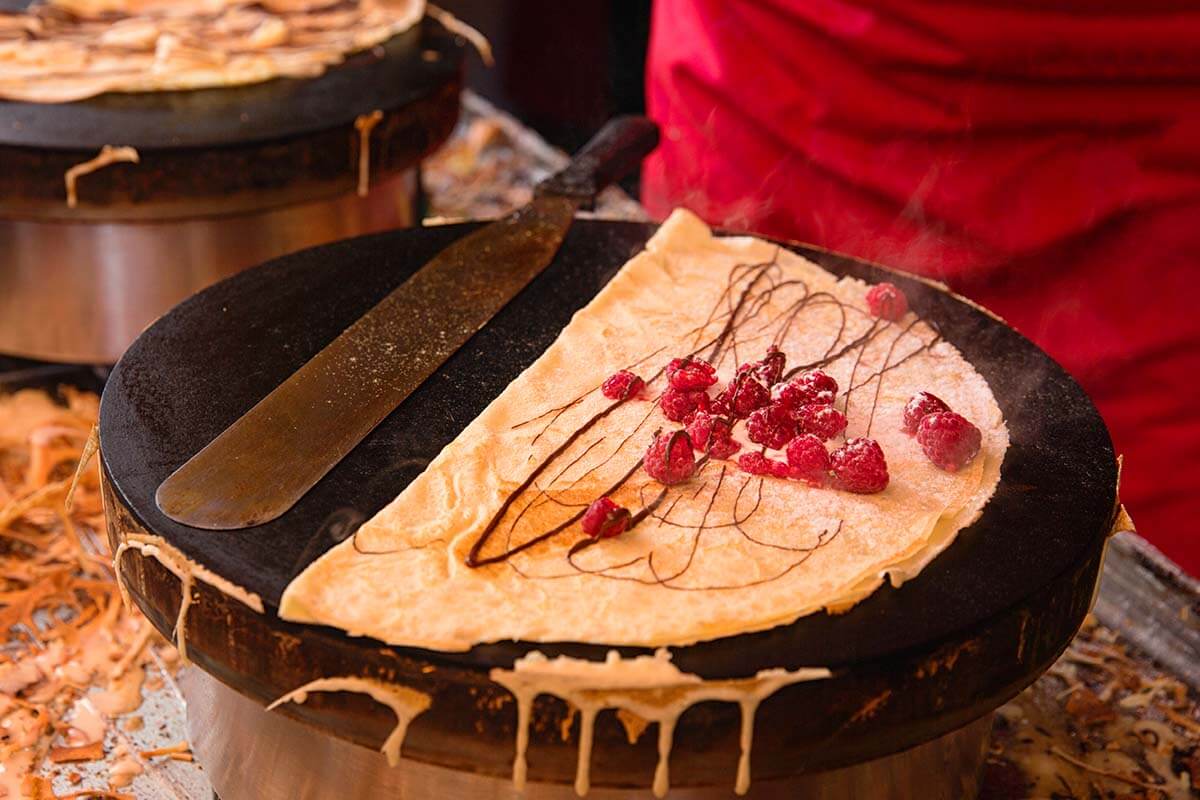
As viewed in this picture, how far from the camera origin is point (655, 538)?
4.82ft

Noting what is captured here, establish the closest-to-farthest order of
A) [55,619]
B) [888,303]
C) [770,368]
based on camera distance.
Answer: [770,368] → [888,303] → [55,619]

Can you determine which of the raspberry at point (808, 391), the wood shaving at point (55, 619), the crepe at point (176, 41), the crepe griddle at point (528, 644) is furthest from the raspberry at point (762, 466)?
the crepe at point (176, 41)

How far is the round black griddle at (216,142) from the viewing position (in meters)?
2.46

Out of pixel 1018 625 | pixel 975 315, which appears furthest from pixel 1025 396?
pixel 1018 625

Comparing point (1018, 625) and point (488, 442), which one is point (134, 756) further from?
point (1018, 625)

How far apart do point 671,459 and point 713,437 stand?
0.10 m

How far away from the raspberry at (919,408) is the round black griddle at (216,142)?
4.60 feet

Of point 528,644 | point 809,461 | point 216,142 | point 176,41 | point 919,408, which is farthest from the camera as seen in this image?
point 176,41

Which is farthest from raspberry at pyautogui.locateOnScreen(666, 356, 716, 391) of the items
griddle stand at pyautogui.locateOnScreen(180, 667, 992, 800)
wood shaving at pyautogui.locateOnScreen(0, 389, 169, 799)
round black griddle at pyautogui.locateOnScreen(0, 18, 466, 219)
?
round black griddle at pyautogui.locateOnScreen(0, 18, 466, 219)

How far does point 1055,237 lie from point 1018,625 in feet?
4.18

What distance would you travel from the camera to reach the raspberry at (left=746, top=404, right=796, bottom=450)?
5.35 ft

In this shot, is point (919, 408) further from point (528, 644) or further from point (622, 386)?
point (528, 644)

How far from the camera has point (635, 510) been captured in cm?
152

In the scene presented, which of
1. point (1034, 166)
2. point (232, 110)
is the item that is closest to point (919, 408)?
point (1034, 166)
